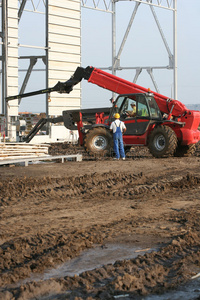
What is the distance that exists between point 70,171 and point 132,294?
374 inches

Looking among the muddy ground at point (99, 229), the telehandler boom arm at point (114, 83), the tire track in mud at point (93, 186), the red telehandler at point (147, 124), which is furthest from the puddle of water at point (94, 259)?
the telehandler boom arm at point (114, 83)

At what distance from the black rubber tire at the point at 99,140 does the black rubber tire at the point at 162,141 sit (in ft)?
4.78

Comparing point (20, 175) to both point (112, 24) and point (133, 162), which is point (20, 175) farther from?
point (112, 24)

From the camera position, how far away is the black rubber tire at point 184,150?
17953mm

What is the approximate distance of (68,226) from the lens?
7.16 metres

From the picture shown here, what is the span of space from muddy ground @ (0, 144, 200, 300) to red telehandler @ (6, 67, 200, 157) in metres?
3.73

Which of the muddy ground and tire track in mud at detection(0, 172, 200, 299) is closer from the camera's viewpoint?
the muddy ground

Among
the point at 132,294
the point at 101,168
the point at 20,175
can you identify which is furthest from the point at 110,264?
the point at 101,168

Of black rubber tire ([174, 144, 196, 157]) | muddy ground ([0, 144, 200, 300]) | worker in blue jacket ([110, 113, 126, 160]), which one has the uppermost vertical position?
worker in blue jacket ([110, 113, 126, 160])

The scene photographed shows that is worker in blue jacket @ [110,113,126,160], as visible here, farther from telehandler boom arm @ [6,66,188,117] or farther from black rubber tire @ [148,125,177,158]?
telehandler boom arm @ [6,66,188,117]

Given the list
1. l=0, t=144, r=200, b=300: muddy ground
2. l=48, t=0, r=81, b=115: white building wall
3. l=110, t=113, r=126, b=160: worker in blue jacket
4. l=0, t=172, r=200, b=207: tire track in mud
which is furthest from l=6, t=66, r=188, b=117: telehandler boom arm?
l=48, t=0, r=81, b=115: white building wall

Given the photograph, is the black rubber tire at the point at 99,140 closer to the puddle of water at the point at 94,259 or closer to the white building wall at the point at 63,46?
the white building wall at the point at 63,46

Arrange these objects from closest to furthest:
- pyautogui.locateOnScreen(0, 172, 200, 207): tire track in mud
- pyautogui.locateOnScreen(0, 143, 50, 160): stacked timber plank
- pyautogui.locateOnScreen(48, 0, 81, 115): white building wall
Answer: pyautogui.locateOnScreen(0, 172, 200, 207): tire track in mud < pyautogui.locateOnScreen(0, 143, 50, 160): stacked timber plank < pyautogui.locateOnScreen(48, 0, 81, 115): white building wall

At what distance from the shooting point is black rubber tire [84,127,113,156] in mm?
17750
